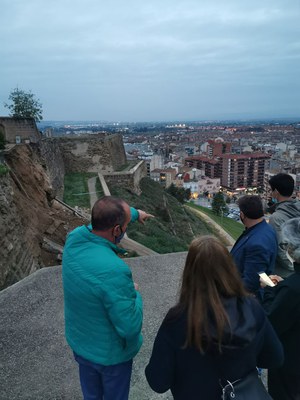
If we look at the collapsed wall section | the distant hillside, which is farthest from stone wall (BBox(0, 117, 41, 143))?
the collapsed wall section

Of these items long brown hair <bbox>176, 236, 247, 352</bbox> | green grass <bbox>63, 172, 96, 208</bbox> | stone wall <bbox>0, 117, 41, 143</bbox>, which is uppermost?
stone wall <bbox>0, 117, 41, 143</bbox>

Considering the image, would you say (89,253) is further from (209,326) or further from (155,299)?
(155,299)

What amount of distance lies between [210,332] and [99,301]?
68 centimetres

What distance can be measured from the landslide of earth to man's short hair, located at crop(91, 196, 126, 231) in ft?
10.9

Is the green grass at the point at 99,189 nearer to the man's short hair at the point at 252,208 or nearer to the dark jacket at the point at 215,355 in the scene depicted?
the man's short hair at the point at 252,208

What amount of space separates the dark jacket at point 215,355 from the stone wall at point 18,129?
1346 centimetres

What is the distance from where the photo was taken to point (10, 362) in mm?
3021

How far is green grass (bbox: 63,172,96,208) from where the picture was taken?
1347 centimetres

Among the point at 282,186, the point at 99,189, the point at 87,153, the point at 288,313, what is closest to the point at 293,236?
the point at 288,313

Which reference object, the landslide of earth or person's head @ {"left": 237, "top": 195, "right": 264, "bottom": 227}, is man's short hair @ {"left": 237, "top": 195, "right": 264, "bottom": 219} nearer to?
person's head @ {"left": 237, "top": 195, "right": 264, "bottom": 227}

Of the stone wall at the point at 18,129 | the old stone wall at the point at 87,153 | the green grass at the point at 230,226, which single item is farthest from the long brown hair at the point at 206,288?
the green grass at the point at 230,226

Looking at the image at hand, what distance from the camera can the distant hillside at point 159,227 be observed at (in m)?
10.2

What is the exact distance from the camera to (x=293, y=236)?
1.86 metres

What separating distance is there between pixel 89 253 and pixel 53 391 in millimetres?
1647
